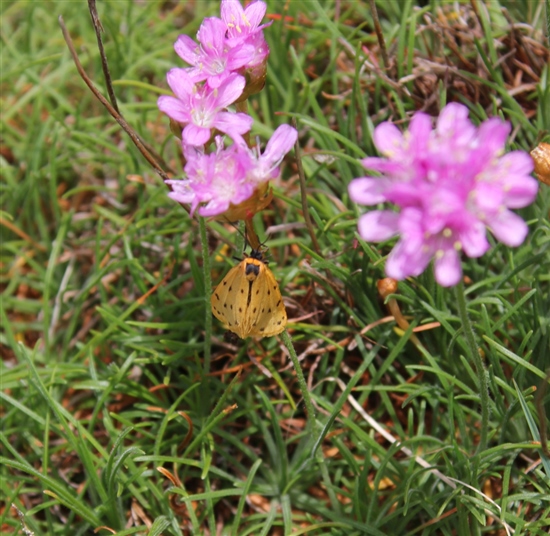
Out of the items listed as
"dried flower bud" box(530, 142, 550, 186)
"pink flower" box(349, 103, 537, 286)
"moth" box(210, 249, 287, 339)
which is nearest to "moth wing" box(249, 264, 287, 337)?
"moth" box(210, 249, 287, 339)

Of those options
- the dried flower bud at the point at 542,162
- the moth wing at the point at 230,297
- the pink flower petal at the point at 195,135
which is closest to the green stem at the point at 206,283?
the moth wing at the point at 230,297

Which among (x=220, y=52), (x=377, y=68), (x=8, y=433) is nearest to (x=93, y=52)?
(x=377, y=68)

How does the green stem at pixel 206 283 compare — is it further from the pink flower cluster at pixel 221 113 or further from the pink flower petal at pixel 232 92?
the pink flower petal at pixel 232 92

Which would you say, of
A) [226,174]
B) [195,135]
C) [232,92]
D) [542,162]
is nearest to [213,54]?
[232,92]

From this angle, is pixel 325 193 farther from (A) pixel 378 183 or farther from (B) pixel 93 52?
(B) pixel 93 52

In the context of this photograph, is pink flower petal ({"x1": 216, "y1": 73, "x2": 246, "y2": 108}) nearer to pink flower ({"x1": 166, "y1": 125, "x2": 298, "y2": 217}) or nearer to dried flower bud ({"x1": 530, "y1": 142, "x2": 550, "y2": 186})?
pink flower ({"x1": 166, "y1": 125, "x2": 298, "y2": 217})

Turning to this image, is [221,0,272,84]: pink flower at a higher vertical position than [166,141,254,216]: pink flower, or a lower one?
higher

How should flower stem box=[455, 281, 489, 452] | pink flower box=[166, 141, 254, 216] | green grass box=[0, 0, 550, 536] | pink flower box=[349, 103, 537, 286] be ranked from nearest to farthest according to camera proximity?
1. pink flower box=[349, 103, 537, 286]
2. flower stem box=[455, 281, 489, 452]
3. pink flower box=[166, 141, 254, 216]
4. green grass box=[0, 0, 550, 536]

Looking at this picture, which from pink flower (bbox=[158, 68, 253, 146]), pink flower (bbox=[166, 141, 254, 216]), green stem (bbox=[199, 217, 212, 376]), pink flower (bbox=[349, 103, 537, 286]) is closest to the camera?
pink flower (bbox=[349, 103, 537, 286])
